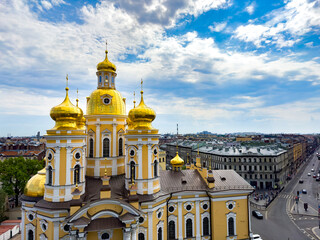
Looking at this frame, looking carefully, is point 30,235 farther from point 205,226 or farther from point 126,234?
point 205,226

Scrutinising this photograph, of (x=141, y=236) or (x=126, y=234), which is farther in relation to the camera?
(x=141, y=236)

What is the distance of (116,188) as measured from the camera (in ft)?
61.7

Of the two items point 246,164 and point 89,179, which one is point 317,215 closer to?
point 246,164

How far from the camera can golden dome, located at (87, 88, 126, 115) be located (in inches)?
827

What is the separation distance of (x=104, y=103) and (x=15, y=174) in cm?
2315

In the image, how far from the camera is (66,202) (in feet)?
53.6

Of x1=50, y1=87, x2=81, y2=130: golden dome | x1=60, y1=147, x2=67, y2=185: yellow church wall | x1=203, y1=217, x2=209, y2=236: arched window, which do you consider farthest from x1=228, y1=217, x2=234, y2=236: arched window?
x1=50, y1=87, x2=81, y2=130: golden dome

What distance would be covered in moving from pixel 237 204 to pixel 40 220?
727 inches

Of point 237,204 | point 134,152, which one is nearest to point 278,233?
point 237,204

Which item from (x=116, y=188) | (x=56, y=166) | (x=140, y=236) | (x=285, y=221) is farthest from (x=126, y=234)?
(x=285, y=221)

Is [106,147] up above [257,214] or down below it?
above

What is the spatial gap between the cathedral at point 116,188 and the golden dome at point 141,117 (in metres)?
0.09

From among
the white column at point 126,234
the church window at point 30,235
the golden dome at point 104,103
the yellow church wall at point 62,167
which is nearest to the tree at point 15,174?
the church window at point 30,235

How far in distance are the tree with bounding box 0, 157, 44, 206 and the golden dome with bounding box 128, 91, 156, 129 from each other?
24923 mm
